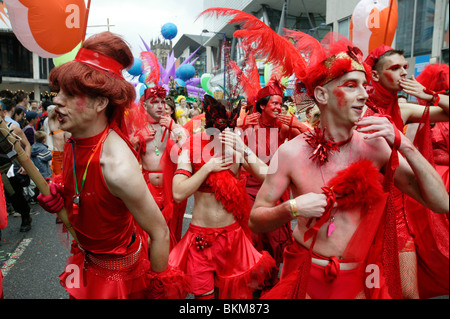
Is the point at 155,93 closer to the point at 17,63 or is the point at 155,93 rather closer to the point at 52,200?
the point at 52,200

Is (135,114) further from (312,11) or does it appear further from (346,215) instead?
(312,11)

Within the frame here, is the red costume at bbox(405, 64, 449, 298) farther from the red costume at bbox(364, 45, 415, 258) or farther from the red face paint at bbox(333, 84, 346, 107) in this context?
the red face paint at bbox(333, 84, 346, 107)

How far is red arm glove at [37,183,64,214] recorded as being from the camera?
202 cm

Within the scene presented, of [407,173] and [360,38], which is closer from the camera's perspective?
[407,173]

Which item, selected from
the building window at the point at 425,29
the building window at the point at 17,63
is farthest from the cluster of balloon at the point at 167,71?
the building window at the point at 17,63

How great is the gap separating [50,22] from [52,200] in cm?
120

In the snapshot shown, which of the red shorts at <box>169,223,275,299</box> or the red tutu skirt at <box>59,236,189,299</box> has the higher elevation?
the red tutu skirt at <box>59,236,189,299</box>

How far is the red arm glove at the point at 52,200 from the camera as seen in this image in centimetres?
202

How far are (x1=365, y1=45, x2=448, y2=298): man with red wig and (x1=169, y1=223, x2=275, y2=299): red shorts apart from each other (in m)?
1.05

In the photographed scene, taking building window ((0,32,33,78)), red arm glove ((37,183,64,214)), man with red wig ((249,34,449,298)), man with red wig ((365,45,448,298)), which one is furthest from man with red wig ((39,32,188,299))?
building window ((0,32,33,78))

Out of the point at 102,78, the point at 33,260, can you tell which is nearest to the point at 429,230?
the point at 102,78

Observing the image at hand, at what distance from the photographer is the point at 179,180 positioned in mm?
3006

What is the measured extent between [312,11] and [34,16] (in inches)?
199
